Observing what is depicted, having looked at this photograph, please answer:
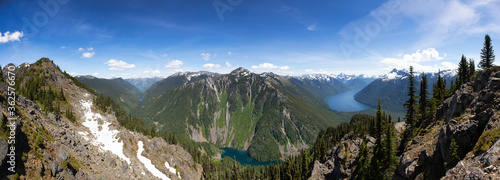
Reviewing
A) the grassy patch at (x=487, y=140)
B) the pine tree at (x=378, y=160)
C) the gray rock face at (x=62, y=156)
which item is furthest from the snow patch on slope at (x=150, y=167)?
the grassy patch at (x=487, y=140)

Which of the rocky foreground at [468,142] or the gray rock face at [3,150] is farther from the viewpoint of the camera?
the gray rock face at [3,150]

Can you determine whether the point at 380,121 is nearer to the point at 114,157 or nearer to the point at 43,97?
the point at 114,157

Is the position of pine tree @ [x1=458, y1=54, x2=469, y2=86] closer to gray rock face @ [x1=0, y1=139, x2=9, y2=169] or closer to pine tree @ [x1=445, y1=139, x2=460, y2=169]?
pine tree @ [x1=445, y1=139, x2=460, y2=169]

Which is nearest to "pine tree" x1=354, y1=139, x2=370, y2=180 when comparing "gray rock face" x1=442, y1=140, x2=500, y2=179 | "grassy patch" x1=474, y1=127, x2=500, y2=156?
"grassy patch" x1=474, y1=127, x2=500, y2=156

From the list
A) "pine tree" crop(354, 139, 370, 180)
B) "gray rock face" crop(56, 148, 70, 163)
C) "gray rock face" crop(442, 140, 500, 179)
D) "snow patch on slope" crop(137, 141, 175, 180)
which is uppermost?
"gray rock face" crop(442, 140, 500, 179)

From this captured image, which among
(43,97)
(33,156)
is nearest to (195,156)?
(43,97)

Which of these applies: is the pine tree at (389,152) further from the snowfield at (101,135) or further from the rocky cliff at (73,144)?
the snowfield at (101,135)
